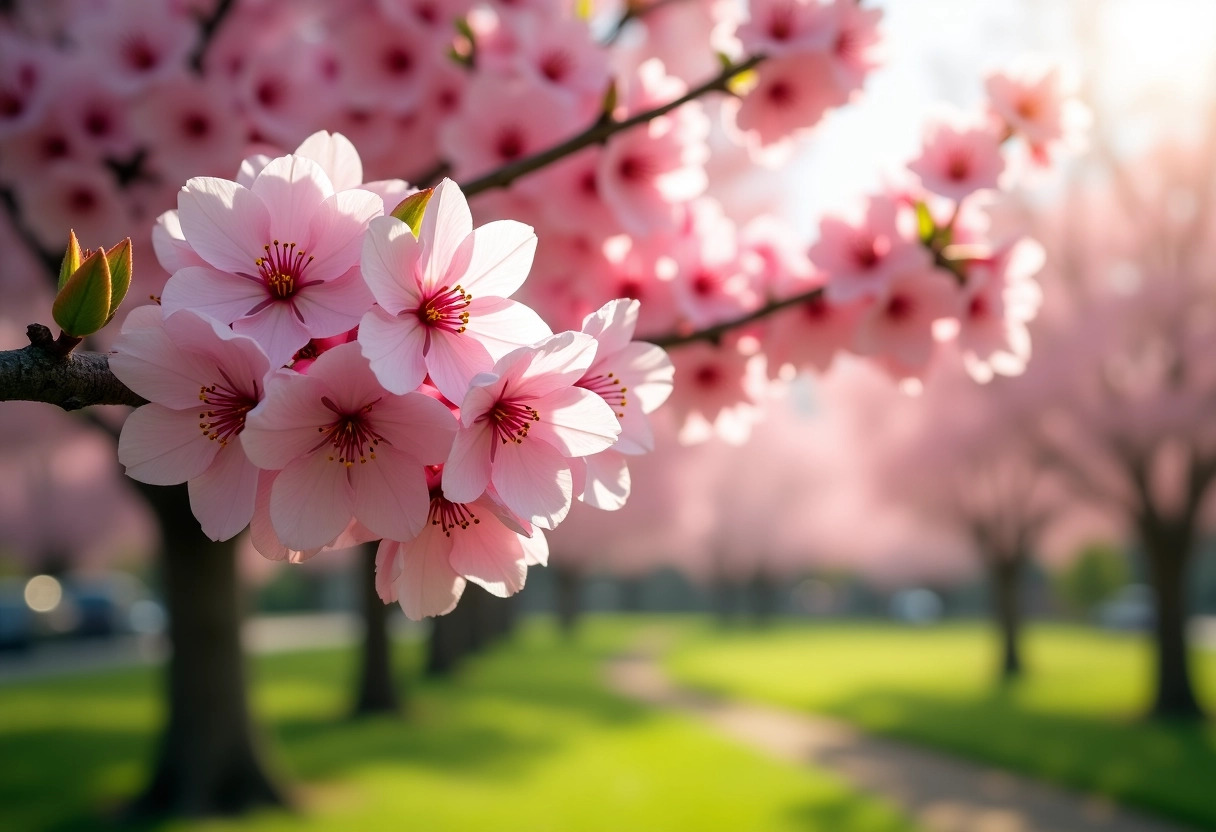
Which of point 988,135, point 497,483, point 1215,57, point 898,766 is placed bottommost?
point 898,766

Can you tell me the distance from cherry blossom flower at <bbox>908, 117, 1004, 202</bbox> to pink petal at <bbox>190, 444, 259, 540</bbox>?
176cm

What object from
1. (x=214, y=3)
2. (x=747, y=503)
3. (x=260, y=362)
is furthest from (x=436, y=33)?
(x=747, y=503)

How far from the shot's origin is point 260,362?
3.46ft

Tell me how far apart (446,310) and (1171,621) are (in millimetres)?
14791

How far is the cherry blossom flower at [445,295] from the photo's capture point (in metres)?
1.05

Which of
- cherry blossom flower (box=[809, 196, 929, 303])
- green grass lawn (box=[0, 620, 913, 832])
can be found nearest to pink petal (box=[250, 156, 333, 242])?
cherry blossom flower (box=[809, 196, 929, 303])

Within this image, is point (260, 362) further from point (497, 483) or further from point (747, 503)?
point (747, 503)

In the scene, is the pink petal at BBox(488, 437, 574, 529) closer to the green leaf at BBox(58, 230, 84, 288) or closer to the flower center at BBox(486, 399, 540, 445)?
the flower center at BBox(486, 399, 540, 445)

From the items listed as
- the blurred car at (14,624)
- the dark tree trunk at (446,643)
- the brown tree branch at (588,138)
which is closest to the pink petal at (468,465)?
the brown tree branch at (588,138)

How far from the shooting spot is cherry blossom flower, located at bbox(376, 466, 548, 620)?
3.91 feet

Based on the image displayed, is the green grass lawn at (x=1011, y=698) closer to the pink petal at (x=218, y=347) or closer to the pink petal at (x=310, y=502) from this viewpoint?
Answer: the pink petal at (x=310, y=502)

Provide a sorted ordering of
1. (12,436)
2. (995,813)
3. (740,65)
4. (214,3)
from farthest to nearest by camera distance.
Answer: (12,436) → (995,813) → (214,3) → (740,65)

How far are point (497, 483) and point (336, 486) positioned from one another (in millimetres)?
190

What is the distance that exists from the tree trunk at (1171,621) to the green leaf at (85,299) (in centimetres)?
1462
